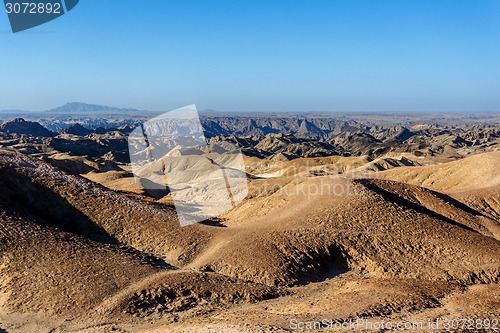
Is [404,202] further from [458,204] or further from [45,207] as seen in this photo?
[45,207]

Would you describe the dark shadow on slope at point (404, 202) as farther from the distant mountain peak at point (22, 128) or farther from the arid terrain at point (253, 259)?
the distant mountain peak at point (22, 128)

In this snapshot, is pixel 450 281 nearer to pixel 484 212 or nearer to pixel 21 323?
pixel 484 212

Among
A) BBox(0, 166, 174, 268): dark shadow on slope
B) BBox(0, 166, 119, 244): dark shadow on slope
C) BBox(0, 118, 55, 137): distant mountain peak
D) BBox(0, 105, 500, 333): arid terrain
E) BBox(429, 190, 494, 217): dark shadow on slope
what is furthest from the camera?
BBox(0, 118, 55, 137): distant mountain peak

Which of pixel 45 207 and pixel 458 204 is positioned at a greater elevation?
pixel 45 207

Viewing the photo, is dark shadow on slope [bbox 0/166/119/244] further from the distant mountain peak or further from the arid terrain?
the distant mountain peak

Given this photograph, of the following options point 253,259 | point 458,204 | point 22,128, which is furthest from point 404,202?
point 22,128

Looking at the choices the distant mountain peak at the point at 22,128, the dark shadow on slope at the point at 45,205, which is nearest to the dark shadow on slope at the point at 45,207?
the dark shadow on slope at the point at 45,205

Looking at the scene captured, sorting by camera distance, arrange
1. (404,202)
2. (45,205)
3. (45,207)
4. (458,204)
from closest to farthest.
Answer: (45,207) < (45,205) < (404,202) < (458,204)

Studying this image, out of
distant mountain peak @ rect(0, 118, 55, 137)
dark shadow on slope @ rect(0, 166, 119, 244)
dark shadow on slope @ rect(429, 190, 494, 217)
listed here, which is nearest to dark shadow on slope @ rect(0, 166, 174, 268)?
dark shadow on slope @ rect(0, 166, 119, 244)
